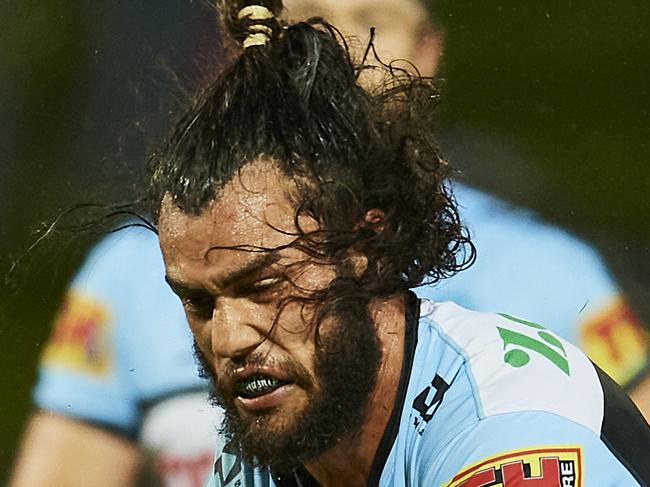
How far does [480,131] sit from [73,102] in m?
0.55

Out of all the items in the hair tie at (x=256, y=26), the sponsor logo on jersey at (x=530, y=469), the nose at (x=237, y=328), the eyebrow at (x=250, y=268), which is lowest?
the sponsor logo on jersey at (x=530, y=469)

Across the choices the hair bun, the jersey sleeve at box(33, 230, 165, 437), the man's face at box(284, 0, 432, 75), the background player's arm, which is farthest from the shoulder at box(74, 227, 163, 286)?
the hair bun

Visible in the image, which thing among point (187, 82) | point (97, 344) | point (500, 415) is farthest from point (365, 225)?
point (97, 344)

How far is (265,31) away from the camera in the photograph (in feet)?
3.47

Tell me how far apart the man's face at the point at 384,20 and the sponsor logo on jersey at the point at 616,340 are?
0.38 meters

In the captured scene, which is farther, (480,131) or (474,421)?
(480,131)

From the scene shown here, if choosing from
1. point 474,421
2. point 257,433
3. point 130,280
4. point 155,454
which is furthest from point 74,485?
point 474,421

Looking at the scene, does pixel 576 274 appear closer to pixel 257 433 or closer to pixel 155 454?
pixel 155 454

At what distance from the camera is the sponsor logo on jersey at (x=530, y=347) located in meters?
0.93

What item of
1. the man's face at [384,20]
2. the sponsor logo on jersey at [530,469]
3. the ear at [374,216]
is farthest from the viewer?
the man's face at [384,20]

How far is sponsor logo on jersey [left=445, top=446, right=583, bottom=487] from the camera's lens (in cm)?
82

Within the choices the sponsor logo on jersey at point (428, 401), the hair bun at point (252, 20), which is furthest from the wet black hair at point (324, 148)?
the sponsor logo on jersey at point (428, 401)

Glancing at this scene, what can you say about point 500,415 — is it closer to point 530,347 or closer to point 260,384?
point 530,347

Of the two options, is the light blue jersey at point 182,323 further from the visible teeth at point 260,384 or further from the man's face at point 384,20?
the visible teeth at point 260,384
